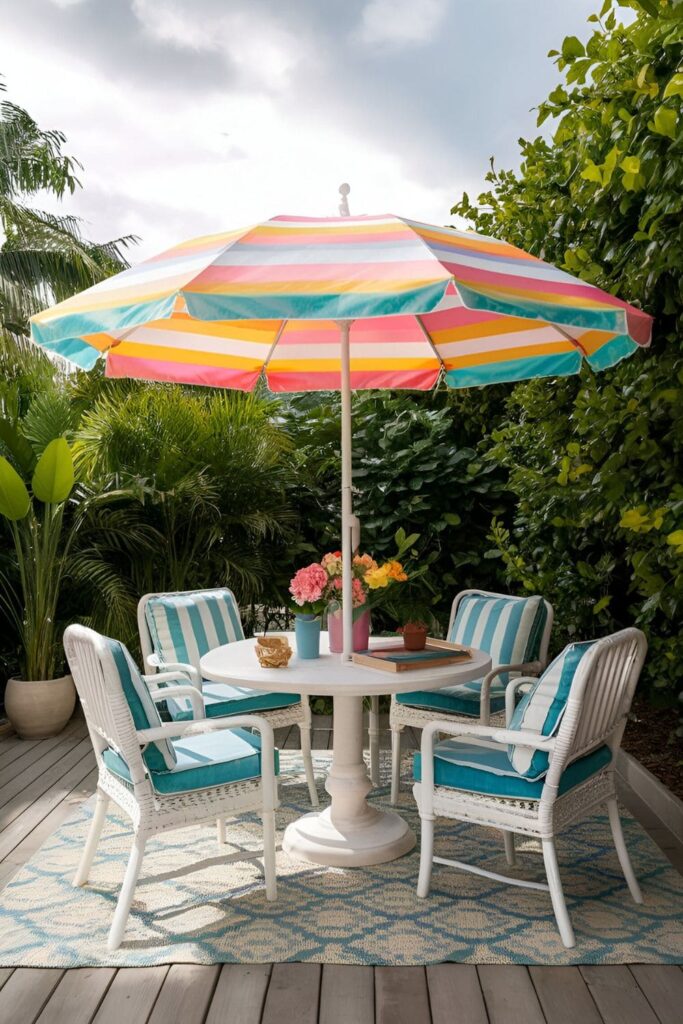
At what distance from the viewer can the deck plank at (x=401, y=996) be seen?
2.62 meters

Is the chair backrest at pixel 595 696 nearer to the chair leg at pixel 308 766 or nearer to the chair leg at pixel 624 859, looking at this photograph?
the chair leg at pixel 624 859

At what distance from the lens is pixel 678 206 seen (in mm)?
2799

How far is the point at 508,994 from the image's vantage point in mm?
2738

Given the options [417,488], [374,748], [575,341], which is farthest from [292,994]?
[417,488]

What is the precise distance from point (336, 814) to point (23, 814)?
62.4 inches

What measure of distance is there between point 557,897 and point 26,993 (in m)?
1.68

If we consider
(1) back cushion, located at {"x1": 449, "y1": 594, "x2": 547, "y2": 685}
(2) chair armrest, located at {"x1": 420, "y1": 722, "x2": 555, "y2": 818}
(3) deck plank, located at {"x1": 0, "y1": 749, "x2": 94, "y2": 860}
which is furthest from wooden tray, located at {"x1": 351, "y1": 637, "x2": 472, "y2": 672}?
(3) deck plank, located at {"x1": 0, "y1": 749, "x2": 94, "y2": 860}

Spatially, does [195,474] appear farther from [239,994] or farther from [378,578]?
[239,994]

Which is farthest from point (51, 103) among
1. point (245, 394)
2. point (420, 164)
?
point (245, 394)

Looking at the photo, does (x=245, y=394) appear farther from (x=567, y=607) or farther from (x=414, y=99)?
(x=414, y=99)

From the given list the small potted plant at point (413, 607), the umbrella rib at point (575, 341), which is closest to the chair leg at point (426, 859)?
the umbrella rib at point (575, 341)

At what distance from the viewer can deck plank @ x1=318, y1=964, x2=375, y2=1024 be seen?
262 centimetres

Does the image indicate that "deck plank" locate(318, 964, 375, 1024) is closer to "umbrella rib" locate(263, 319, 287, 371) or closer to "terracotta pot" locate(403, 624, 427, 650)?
"terracotta pot" locate(403, 624, 427, 650)

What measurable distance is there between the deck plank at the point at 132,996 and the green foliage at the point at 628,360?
6.65 ft
